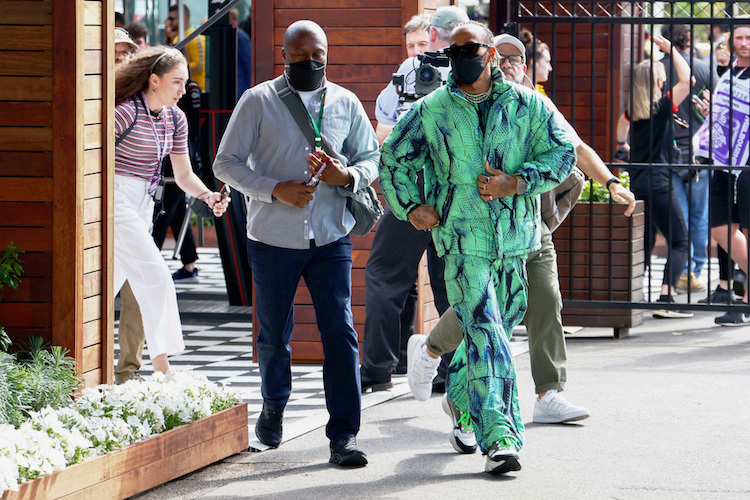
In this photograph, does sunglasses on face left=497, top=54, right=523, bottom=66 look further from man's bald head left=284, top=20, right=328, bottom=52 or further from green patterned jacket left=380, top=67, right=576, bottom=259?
man's bald head left=284, top=20, right=328, bottom=52

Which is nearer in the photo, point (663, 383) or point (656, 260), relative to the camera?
point (663, 383)

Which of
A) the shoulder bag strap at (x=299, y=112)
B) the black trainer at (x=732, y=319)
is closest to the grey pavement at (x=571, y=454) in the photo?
the shoulder bag strap at (x=299, y=112)

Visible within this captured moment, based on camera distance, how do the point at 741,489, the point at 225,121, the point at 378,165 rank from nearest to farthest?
1. the point at 741,489
2. the point at 378,165
3. the point at 225,121

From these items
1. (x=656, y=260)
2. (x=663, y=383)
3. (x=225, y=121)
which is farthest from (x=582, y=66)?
(x=663, y=383)

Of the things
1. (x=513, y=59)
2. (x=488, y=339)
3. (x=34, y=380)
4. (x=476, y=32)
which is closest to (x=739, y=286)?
(x=513, y=59)

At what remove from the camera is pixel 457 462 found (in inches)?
216

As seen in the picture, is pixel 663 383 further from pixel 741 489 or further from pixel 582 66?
pixel 582 66

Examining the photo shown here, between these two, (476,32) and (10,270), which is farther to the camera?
(476,32)

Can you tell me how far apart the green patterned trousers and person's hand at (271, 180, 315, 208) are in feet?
2.00

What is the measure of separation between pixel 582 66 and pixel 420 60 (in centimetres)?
639

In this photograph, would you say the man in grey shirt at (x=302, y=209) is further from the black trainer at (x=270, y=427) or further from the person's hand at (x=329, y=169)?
the black trainer at (x=270, y=427)

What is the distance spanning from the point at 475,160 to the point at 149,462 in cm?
168

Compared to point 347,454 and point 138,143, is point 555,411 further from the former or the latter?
point 138,143

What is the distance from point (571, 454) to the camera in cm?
562
